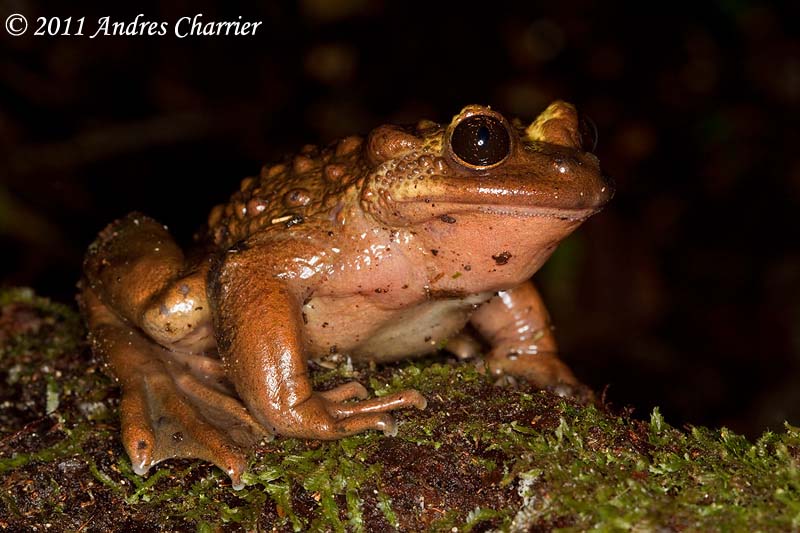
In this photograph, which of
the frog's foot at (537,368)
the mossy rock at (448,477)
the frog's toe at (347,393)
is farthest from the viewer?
the frog's foot at (537,368)

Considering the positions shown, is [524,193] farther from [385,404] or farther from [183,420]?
[183,420]

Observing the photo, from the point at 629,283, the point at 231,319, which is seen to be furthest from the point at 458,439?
the point at 629,283

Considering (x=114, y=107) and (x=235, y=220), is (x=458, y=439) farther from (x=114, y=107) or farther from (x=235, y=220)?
(x=114, y=107)

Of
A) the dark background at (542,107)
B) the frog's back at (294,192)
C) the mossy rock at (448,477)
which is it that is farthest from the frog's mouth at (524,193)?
the dark background at (542,107)

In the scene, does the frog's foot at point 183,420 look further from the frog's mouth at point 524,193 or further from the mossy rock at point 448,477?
the frog's mouth at point 524,193

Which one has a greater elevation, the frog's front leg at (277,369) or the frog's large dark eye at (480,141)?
the frog's large dark eye at (480,141)

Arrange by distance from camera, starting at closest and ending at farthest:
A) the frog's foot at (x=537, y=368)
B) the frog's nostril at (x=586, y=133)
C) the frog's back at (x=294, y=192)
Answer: the frog's nostril at (x=586, y=133), the frog's back at (x=294, y=192), the frog's foot at (x=537, y=368)

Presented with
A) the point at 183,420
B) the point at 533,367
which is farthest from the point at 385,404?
the point at 533,367
